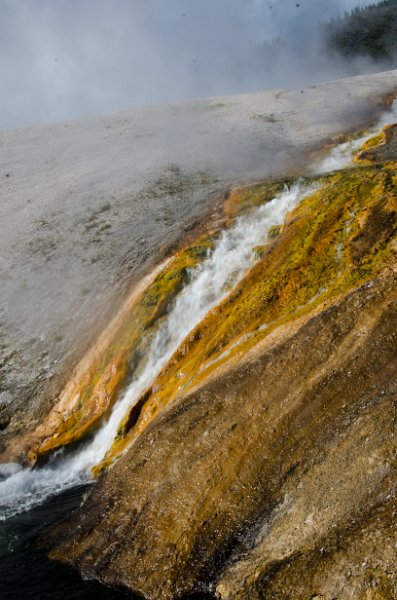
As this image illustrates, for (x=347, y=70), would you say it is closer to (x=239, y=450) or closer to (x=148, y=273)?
(x=148, y=273)

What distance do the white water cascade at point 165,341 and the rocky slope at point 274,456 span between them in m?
1.07

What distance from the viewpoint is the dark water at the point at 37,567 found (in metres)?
9.06

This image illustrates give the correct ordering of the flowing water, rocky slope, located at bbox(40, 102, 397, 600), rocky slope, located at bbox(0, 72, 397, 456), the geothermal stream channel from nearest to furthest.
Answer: rocky slope, located at bbox(40, 102, 397, 600), the flowing water, the geothermal stream channel, rocky slope, located at bbox(0, 72, 397, 456)

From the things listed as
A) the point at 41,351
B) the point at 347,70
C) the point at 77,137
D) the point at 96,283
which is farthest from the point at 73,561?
the point at 347,70

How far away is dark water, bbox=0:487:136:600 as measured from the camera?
9062 millimetres

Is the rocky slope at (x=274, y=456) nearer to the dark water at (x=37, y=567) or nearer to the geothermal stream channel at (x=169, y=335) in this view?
Answer: the dark water at (x=37, y=567)

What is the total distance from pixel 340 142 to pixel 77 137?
91.6 ft

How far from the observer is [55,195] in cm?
3222

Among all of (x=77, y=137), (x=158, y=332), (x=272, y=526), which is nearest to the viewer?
(x=272, y=526)

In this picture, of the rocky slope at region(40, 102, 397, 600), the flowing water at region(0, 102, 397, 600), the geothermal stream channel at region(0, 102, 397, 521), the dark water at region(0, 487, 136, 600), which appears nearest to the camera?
the rocky slope at region(40, 102, 397, 600)

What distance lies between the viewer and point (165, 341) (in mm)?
14922

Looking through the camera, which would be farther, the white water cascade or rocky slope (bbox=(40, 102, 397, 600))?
the white water cascade

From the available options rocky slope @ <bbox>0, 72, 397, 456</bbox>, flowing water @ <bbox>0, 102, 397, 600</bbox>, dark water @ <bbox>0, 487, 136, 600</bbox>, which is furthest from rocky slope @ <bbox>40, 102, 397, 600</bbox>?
rocky slope @ <bbox>0, 72, 397, 456</bbox>

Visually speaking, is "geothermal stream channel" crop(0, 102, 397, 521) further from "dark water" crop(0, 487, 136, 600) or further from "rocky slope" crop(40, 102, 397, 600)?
"rocky slope" crop(40, 102, 397, 600)
